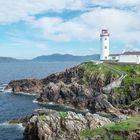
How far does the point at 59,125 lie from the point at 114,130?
11211 millimetres

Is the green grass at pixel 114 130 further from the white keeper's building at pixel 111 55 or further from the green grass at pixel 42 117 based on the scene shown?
the white keeper's building at pixel 111 55

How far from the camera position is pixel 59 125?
67.7m

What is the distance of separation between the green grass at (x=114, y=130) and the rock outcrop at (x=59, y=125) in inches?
76.4

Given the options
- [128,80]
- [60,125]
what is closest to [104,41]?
[128,80]

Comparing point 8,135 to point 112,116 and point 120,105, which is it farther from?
point 120,105

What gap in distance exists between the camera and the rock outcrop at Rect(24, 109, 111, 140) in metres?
66.1

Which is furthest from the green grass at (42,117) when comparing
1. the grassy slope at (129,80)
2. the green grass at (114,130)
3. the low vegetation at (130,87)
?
the low vegetation at (130,87)

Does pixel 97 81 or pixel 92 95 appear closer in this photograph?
pixel 92 95

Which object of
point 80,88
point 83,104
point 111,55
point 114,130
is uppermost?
point 111,55

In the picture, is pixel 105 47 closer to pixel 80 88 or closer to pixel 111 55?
pixel 111 55

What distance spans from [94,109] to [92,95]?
10440mm

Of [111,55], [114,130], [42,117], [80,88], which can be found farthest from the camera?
[111,55]

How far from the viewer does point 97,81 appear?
123m

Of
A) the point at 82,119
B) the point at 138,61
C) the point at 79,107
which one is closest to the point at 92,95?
the point at 79,107
